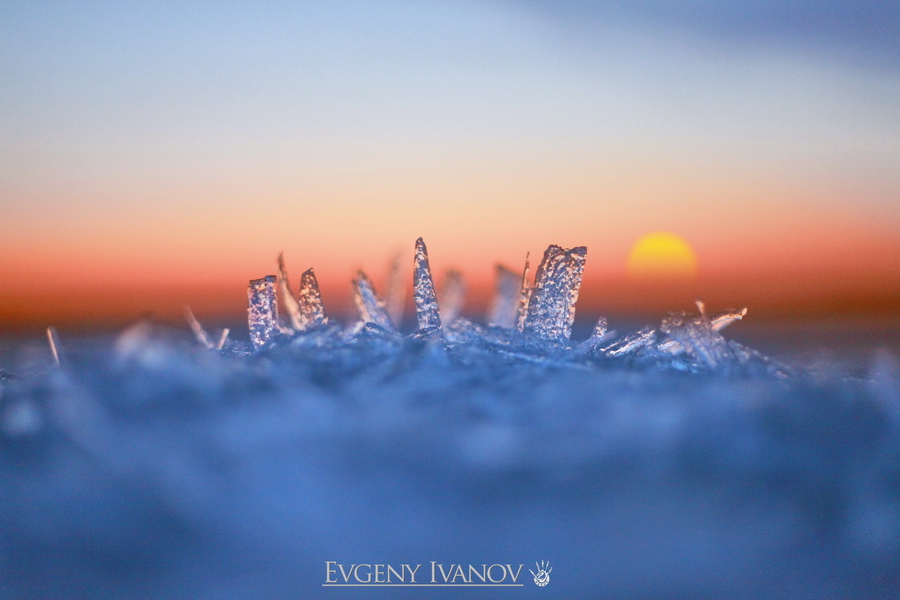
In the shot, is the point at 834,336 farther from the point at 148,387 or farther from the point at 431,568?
the point at 148,387

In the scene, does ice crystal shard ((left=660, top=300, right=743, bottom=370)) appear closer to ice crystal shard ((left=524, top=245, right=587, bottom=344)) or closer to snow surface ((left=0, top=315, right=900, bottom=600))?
snow surface ((left=0, top=315, right=900, bottom=600))

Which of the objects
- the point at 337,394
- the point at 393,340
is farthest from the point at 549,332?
the point at 337,394

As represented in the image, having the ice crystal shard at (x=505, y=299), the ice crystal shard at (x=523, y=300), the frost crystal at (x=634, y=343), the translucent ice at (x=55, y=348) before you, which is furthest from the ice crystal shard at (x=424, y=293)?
the translucent ice at (x=55, y=348)

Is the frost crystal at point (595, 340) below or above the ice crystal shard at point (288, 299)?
below

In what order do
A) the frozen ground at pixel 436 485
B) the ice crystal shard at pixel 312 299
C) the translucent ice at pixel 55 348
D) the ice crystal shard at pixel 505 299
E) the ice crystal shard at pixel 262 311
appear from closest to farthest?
the frozen ground at pixel 436 485 < the translucent ice at pixel 55 348 < the ice crystal shard at pixel 262 311 < the ice crystal shard at pixel 312 299 < the ice crystal shard at pixel 505 299

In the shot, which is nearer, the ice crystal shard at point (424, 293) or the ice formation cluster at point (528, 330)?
the ice formation cluster at point (528, 330)

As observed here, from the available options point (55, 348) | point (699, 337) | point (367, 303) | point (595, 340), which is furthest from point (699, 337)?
point (55, 348)

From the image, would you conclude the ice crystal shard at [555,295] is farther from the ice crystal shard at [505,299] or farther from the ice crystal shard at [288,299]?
the ice crystal shard at [288,299]
